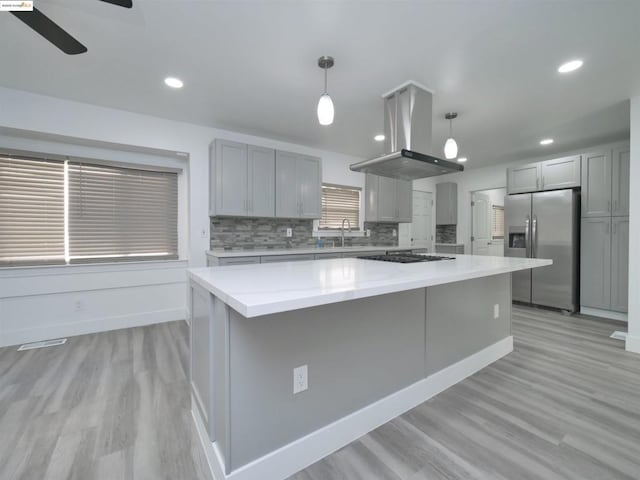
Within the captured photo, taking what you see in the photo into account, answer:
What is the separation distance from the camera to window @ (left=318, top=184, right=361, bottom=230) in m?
4.90

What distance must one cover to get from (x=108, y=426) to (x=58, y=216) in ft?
8.55

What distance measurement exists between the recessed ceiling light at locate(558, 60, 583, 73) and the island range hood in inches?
39.3

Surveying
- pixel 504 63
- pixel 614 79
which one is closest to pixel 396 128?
pixel 504 63

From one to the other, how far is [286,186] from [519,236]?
3.87 metres

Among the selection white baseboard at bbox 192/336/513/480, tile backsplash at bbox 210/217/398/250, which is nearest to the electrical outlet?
white baseboard at bbox 192/336/513/480

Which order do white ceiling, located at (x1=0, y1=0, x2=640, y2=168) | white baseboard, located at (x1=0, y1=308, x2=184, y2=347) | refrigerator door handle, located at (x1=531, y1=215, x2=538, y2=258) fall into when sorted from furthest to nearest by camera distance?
refrigerator door handle, located at (x1=531, y1=215, x2=538, y2=258) → white baseboard, located at (x1=0, y1=308, x2=184, y2=347) → white ceiling, located at (x1=0, y1=0, x2=640, y2=168)

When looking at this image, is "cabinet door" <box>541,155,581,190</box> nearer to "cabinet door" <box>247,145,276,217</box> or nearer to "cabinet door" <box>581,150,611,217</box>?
"cabinet door" <box>581,150,611,217</box>

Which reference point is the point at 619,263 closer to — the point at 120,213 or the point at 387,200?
the point at 387,200

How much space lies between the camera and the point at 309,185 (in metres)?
4.16

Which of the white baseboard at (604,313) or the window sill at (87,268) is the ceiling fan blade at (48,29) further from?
the white baseboard at (604,313)

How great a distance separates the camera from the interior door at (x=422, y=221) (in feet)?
19.8

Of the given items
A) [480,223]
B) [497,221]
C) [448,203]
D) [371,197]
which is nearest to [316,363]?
[371,197]

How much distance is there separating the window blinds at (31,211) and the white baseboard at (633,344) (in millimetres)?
5977

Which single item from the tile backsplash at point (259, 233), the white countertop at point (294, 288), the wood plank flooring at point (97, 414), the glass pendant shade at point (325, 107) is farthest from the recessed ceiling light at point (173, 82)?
the wood plank flooring at point (97, 414)
